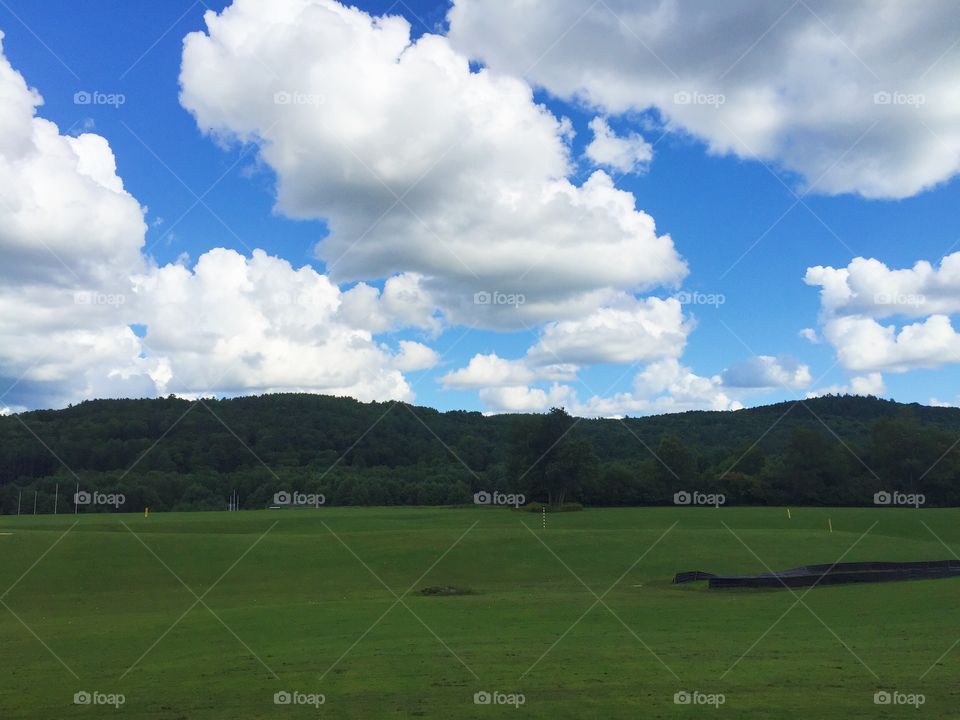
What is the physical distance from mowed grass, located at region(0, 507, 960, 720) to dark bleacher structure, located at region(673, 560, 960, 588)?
43.5 inches

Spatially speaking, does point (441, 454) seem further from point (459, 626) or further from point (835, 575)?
point (459, 626)

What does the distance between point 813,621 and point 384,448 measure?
342 feet

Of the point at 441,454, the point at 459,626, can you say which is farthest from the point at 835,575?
the point at 441,454

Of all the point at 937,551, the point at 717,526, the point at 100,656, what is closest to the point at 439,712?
the point at 100,656

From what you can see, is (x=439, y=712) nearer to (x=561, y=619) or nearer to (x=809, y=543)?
(x=561, y=619)

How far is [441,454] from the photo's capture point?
401ft

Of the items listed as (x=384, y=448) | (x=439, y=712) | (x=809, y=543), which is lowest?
(x=439, y=712)

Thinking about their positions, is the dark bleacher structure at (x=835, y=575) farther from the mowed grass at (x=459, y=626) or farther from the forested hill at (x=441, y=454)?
the forested hill at (x=441, y=454)

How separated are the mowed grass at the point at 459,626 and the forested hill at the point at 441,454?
47436 mm

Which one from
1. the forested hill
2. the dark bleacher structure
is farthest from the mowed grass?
the forested hill

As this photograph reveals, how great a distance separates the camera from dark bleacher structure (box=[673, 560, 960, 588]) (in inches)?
1200

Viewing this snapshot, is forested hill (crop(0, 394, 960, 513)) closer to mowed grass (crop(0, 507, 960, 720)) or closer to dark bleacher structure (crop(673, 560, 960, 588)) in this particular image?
mowed grass (crop(0, 507, 960, 720))

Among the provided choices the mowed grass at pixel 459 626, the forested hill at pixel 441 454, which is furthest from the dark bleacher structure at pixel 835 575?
the forested hill at pixel 441 454

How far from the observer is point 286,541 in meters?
41.6
